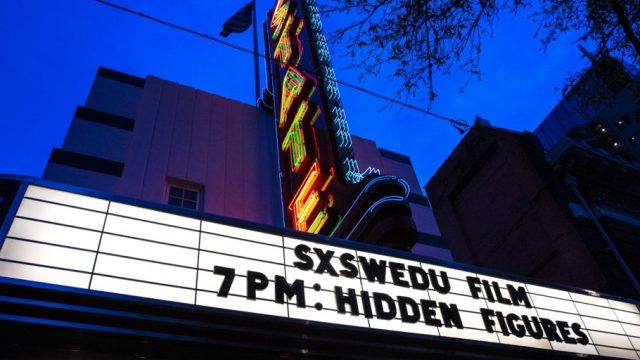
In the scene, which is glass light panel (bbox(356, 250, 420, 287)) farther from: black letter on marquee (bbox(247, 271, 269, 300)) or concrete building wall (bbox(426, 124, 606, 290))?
concrete building wall (bbox(426, 124, 606, 290))

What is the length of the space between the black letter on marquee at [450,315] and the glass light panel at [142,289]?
341 centimetres

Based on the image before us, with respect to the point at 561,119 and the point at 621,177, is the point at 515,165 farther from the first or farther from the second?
the point at 561,119

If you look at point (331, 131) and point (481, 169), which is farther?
point (481, 169)

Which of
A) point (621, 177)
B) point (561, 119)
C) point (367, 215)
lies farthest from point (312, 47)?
point (561, 119)

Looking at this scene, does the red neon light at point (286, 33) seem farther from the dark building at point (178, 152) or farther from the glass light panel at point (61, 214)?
the glass light panel at point (61, 214)

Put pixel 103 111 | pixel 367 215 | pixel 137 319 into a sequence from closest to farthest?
pixel 137 319 → pixel 367 215 → pixel 103 111

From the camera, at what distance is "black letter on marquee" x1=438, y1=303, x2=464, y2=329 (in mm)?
6625

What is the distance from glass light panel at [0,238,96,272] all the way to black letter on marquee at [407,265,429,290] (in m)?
4.11

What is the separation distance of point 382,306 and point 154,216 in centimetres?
301

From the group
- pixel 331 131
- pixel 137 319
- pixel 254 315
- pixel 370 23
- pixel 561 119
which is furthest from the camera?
pixel 561 119

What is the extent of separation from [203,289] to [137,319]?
0.77 metres

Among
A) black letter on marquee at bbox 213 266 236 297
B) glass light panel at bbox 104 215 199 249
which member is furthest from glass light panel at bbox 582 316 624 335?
glass light panel at bbox 104 215 199 249

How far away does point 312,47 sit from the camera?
11.8 m

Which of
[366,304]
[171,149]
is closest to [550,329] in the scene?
[366,304]
